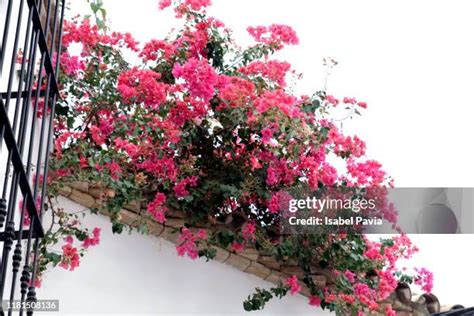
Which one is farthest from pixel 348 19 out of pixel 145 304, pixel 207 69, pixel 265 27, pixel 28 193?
pixel 28 193

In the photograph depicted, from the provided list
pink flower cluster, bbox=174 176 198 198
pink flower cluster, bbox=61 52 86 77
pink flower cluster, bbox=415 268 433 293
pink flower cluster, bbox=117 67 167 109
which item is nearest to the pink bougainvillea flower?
pink flower cluster, bbox=415 268 433 293

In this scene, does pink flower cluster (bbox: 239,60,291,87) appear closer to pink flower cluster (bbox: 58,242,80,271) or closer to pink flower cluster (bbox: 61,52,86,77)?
pink flower cluster (bbox: 61,52,86,77)

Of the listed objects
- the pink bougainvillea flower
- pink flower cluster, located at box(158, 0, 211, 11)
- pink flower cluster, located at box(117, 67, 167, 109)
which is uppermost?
pink flower cluster, located at box(158, 0, 211, 11)

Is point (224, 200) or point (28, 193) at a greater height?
point (224, 200)

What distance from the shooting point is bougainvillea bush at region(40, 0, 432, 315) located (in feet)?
16.6

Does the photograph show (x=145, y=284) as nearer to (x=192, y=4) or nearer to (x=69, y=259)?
(x=69, y=259)

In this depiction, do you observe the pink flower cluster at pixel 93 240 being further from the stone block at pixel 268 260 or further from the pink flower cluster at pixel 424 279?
the pink flower cluster at pixel 424 279

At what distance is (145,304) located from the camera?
5000 millimetres

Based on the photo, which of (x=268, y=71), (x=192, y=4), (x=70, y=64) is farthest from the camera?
(x=192, y=4)

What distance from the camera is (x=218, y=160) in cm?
532

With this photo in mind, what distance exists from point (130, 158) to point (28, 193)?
5.63 feet

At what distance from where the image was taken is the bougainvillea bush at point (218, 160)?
16.6 ft

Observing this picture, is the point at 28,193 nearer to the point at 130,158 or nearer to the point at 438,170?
the point at 130,158

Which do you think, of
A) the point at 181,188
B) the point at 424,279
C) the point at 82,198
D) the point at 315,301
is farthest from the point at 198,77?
the point at 424,279
